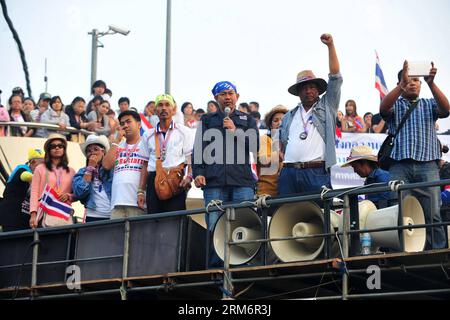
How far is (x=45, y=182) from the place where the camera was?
41.3 ft

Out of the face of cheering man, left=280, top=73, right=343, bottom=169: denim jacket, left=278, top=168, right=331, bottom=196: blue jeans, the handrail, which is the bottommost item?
left=278, top=168, right=331, bottom=196: blue jeans

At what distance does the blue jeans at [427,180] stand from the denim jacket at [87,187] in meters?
3.63

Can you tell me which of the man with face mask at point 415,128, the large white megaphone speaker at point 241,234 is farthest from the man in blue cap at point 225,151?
the man with face mask at point 415,128

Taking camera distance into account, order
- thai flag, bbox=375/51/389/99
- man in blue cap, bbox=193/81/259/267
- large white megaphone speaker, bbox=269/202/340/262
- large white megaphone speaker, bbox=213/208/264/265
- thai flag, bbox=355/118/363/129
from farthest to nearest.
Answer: thai flag, bbox=355/118/363/129 < thai flag, bbox=375/51/389/99 < man in blue cap, bbox=193/81/259/267 < large white megaphone speaker, bbox=213/208/264/265 < large white megaphone speaker, bbox=269/202/340/262

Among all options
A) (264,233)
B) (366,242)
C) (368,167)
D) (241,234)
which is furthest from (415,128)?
(241,234)

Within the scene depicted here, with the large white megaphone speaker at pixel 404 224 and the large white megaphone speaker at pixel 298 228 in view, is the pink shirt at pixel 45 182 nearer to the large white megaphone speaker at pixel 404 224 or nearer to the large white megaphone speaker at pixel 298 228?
the large white megaphone speaker at pixel 298 228

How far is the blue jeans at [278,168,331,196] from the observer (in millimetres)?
10586

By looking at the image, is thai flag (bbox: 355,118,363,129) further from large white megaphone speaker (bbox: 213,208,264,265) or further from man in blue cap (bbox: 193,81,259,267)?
large white megaphone speaker (bbox: 213,208,264,265)

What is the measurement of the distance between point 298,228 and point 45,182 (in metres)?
3.82

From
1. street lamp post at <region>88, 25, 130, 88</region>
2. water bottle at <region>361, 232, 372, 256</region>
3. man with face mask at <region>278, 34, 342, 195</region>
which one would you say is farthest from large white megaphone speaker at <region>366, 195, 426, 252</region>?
street lamp post at <region>88, 25, 130, 88</region>

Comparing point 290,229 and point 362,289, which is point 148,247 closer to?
point 290,229

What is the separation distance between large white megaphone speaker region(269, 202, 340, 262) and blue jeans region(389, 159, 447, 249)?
30.6 inches

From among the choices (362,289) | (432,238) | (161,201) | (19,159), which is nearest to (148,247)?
(161,201)

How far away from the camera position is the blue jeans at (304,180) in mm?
10586
